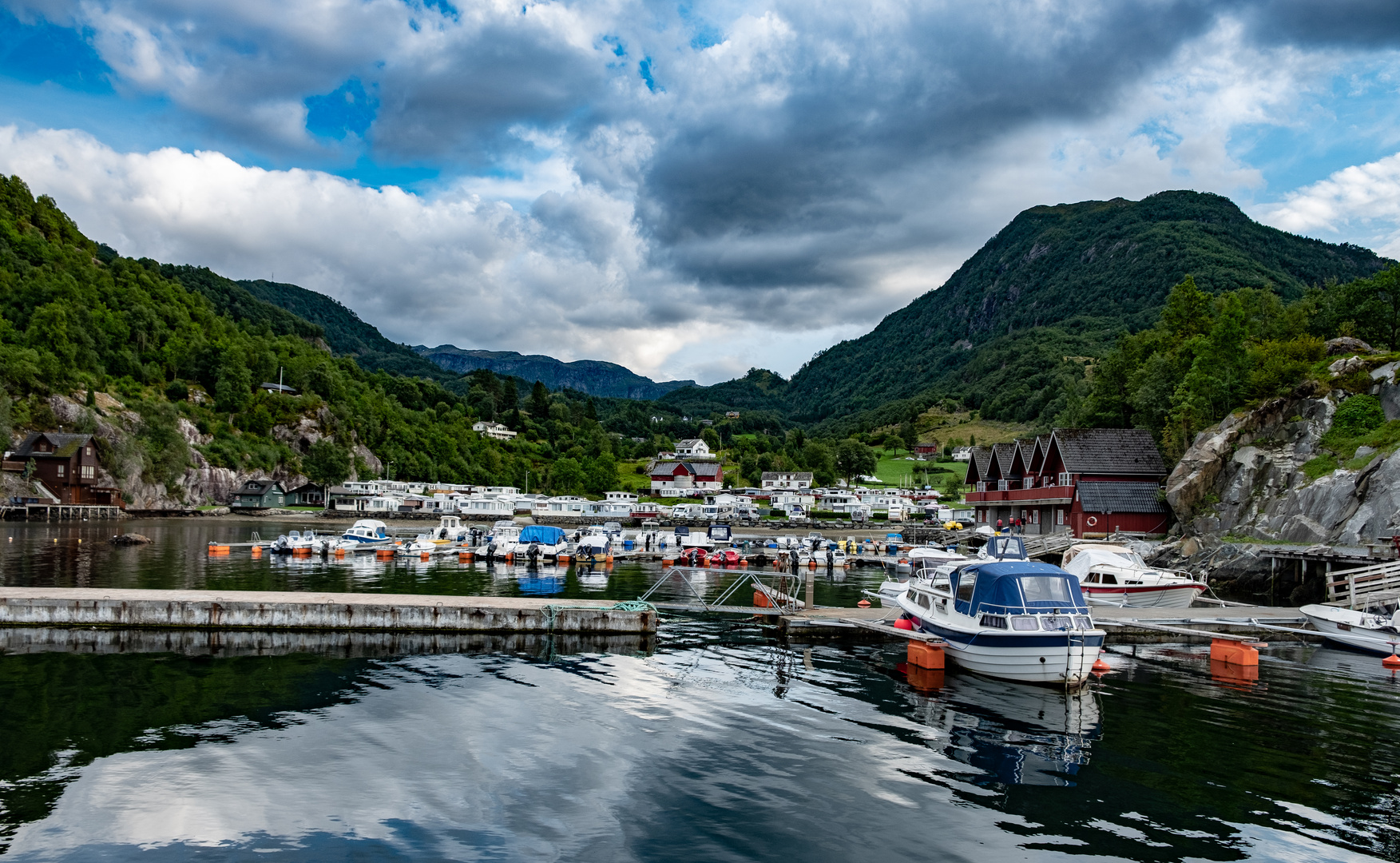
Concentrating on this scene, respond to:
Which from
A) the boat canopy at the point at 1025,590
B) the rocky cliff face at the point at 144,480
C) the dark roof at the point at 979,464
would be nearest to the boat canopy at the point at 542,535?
the dark roof at the point at 979,464

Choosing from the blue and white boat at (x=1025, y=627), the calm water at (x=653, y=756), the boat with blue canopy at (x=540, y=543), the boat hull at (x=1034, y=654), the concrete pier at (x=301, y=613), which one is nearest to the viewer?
the calm water at (x=653, y=756)

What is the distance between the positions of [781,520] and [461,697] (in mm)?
112677

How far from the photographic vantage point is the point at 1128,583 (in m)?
38.8

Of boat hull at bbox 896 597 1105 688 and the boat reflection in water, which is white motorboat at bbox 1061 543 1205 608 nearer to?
boat hull at bbox 896 597 1105 688

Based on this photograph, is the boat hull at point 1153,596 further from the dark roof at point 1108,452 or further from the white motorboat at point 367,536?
the white motorboat at point 367,536

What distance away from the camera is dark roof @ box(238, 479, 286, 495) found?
138 meters

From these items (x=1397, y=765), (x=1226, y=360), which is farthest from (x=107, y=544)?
(x=1226, y=360)

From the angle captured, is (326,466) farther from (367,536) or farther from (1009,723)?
(1009,723)

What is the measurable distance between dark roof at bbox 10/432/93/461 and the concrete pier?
105648 mm

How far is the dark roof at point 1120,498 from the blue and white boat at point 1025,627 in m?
44.9

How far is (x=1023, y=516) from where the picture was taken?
80.3 m

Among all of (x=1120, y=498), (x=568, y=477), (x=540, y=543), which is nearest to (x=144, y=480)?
(x=568, y=477)

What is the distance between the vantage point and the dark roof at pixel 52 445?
112438 millimetres

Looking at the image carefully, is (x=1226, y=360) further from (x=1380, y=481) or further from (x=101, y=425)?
(x=101, y=425)
